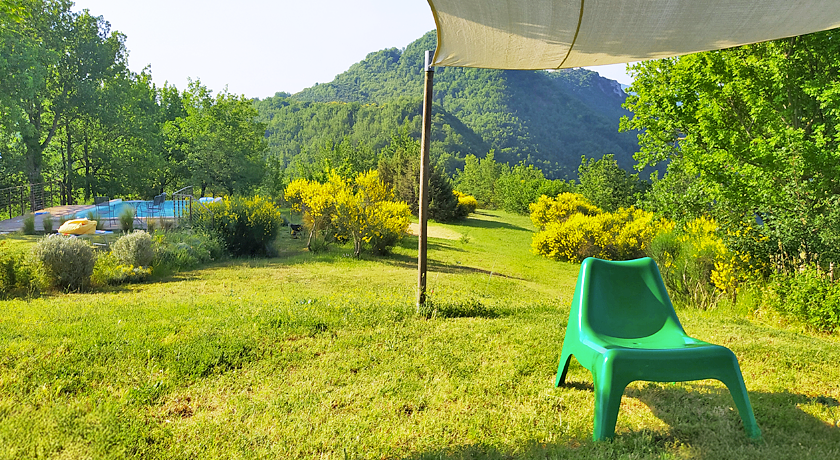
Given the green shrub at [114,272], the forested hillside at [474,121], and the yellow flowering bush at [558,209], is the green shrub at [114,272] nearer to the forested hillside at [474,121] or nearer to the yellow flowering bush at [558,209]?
the yellow flowering bush at [558,209]

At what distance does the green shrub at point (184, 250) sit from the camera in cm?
791

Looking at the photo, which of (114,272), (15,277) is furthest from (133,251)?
(15,277)

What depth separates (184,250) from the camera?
8.70 m

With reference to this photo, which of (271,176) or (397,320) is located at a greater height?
(271,176)

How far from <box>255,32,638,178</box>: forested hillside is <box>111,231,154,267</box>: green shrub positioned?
182 feet

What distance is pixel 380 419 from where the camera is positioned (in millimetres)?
2385

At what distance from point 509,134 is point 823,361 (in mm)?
84697

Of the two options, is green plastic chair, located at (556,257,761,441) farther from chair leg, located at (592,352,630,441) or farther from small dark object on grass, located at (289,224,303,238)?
small dark object on grass, located at (289,224,303,238)

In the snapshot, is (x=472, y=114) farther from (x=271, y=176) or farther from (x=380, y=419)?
(x=380, y=419)

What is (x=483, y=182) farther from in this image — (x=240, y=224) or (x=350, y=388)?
(x=350, y=388)

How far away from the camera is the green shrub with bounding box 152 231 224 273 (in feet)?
26.0

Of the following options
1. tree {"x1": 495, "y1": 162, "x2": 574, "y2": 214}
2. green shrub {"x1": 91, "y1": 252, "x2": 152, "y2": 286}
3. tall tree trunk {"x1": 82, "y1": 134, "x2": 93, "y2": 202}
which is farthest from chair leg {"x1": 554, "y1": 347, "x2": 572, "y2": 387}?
tall tree trunk {"x1": 82, "y1": 134, "x2": 93, "y2": 202}

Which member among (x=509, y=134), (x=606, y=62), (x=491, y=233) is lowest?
(x=491, y=233)

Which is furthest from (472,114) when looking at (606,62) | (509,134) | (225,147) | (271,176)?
(606,62)
